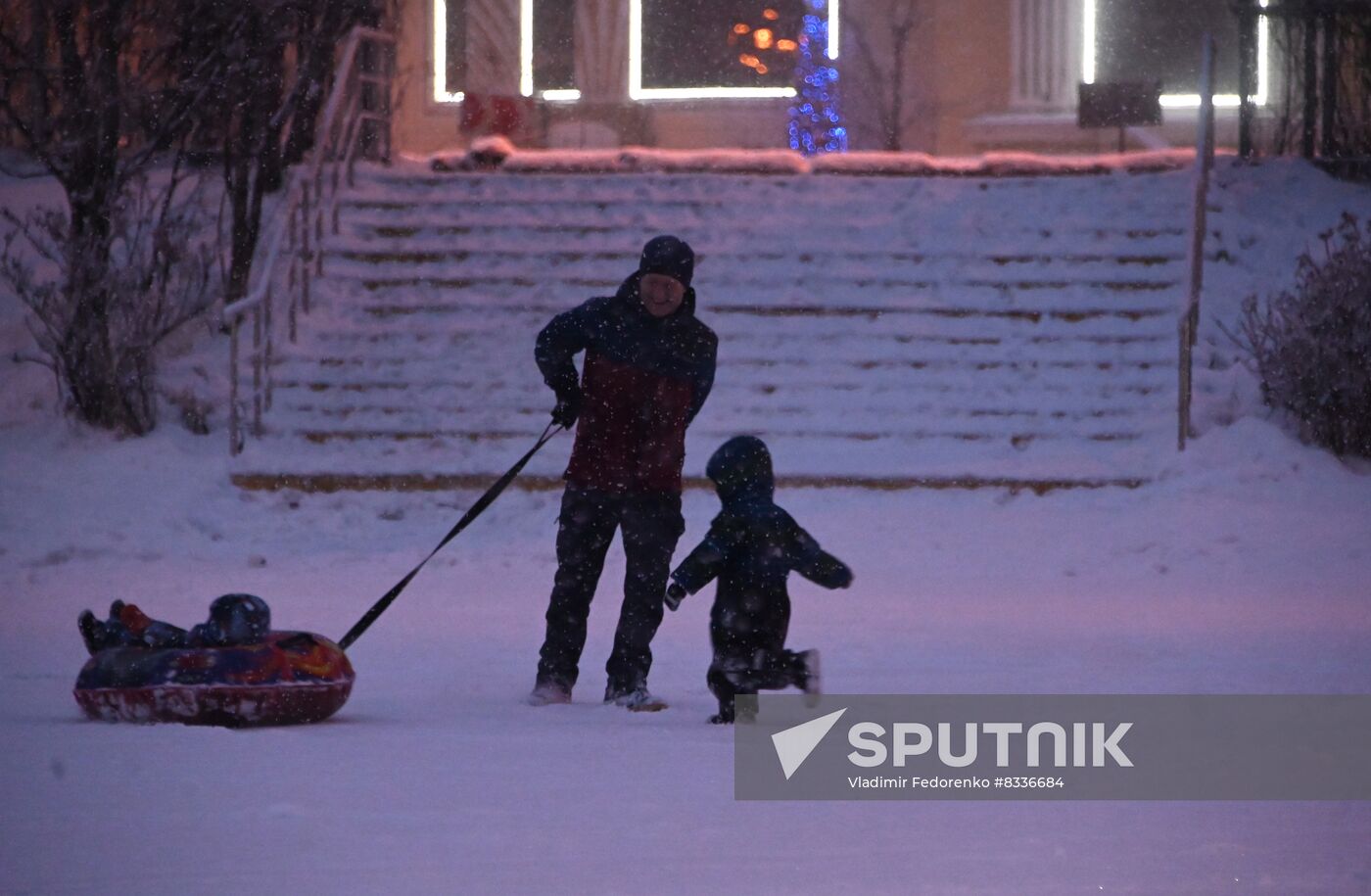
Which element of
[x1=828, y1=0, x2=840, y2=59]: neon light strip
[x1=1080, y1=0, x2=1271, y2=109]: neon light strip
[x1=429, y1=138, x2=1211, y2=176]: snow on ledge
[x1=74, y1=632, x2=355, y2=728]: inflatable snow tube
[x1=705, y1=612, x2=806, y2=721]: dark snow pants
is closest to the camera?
[x1=74, y1=632, x2=355, y2=728]: inflatable snow tube

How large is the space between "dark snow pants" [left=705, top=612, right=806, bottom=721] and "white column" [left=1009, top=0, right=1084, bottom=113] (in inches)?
474

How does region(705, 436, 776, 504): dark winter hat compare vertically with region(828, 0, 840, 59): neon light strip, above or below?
below

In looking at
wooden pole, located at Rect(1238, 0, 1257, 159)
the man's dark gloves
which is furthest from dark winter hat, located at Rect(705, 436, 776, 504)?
wooden pole, located at Rect(1238, 0, 1257, 159)

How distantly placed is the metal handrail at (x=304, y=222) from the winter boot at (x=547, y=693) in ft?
18.3

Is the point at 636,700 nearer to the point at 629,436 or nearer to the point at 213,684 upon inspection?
the point at 629,436

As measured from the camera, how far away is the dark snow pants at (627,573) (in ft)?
19.4

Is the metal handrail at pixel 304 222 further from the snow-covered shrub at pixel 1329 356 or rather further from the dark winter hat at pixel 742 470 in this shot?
the snow-covered shrub at pixel 1329 356

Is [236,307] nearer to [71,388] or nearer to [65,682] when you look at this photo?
[71,388]

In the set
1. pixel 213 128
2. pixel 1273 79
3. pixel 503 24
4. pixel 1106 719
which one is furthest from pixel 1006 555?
pixel 503 24

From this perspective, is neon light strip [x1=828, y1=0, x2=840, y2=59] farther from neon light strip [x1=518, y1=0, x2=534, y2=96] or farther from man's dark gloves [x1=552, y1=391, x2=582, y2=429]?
man's dark gloves [x1=552, y1=391, x2=582, y2=429]

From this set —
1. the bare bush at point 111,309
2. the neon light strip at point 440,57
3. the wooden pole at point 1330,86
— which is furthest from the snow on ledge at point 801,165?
the neon light strip at point 440,57

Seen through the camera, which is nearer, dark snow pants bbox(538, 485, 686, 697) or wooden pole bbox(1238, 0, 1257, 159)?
dark snow pants bbox(538, 485, 686, 697)

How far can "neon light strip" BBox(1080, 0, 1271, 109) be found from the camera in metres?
16.9
